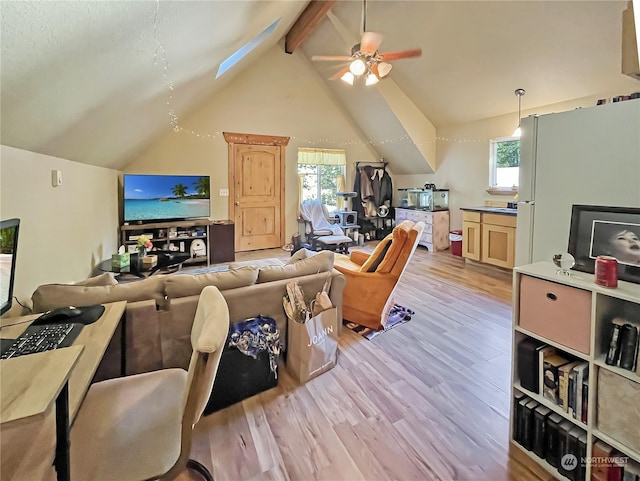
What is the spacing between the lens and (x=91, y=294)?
1729 millimetres

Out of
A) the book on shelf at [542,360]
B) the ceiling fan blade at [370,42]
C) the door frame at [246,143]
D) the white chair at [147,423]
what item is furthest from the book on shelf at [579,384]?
the door frame at [246,143]

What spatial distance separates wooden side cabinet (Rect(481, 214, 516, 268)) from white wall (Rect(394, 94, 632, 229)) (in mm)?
748

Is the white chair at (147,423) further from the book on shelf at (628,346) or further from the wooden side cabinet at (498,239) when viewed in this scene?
the wooden side cabinet at (498,239)

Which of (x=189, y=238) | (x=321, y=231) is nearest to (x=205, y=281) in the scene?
(x=189, y=238)

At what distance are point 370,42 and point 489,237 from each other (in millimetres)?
3321

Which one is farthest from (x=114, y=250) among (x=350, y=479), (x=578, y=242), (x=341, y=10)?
(x=578, y=242)

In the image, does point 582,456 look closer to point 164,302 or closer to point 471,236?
point 164,302

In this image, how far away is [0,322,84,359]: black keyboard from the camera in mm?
→ 1119

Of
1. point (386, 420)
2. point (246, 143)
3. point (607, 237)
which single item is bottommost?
point (386, 420)

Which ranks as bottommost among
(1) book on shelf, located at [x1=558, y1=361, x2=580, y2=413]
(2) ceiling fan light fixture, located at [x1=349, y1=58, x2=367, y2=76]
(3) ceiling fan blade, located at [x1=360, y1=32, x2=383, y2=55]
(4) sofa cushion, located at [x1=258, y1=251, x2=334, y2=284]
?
(1) book on shelf, located at [x1=558, y1=361, x2=580, y2=413]

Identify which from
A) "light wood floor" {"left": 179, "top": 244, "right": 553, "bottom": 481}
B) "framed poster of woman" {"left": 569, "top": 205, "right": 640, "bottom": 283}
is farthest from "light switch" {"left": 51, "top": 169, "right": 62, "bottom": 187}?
"framed poster of woman" {"left": 569, "top": 205, "right": 640, "bottom": 283}

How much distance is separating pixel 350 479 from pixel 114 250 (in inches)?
173

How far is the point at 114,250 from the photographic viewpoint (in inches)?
179

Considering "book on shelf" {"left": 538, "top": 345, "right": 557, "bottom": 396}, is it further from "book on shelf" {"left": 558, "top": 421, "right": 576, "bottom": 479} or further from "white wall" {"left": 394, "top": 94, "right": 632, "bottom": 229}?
→ "white wall" {"left": 394, "top": 94, "right": 632, "bottom": 229}
